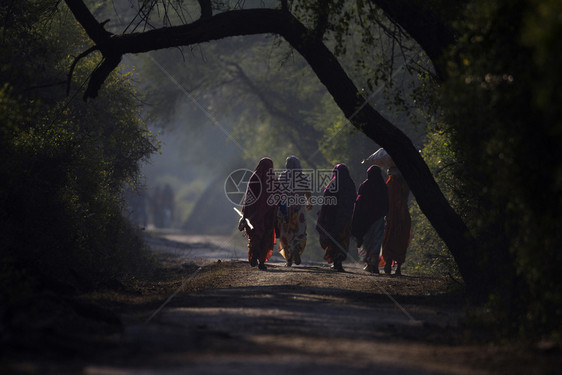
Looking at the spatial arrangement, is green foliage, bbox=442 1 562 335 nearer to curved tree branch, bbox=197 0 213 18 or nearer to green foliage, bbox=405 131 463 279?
curved tree branch, bbox=197 0 213 18

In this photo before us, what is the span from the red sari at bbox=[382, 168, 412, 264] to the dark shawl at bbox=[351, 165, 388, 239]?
207 mm

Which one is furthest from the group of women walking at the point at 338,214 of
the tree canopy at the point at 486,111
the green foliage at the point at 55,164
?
the tree canopy at the point at 486,111

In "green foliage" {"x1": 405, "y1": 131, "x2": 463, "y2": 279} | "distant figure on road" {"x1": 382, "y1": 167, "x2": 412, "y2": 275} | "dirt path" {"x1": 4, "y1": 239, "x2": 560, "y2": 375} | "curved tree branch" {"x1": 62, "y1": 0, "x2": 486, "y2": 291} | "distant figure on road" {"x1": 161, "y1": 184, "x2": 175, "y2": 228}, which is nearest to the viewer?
"dirt path" {"x1": 4, "y1": 239, "x2": 560, "y2": 375}

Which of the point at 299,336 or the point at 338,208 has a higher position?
the point at 338,208

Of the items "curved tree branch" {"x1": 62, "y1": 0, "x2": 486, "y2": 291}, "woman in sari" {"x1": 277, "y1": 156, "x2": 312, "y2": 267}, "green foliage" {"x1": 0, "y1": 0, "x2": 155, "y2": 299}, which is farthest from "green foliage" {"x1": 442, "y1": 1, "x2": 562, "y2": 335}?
"woman in sari" {"x1": 277, "y1": 156, "x2": 312, "y2": 267}

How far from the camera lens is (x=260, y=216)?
1566cm

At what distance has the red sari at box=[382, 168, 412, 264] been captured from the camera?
640 inches

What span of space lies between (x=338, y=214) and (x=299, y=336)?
9721mm

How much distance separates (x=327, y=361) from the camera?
5.70m

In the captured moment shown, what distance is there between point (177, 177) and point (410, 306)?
344 ft

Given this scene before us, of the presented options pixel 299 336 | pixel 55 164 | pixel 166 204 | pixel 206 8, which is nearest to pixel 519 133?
pixel 299 336

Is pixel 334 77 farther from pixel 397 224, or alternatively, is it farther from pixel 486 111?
pixel 397 224

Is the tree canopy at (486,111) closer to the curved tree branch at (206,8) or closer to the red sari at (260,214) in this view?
the curved tree branch at (206,8)

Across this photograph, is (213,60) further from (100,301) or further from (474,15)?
(474,15)
